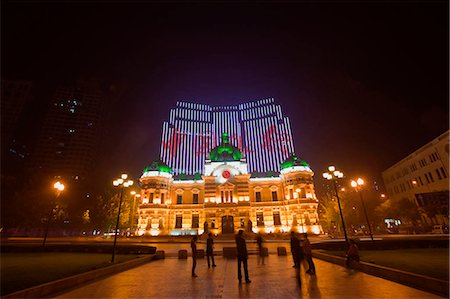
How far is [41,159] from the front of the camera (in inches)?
3201

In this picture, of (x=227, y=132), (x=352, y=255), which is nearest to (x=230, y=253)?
(x=352, y=255)

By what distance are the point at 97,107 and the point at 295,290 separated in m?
110

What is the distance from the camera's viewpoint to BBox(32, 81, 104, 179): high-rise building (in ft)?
268

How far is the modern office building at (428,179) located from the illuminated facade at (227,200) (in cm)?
1786

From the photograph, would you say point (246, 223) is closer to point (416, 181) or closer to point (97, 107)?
point (416, 181)

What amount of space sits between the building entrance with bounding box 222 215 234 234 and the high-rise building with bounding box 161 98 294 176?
13.0m

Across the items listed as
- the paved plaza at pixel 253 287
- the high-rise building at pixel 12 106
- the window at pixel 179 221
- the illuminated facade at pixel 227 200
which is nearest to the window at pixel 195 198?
the illuminated facade at pixel 227 200

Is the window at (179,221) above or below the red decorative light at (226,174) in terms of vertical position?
below

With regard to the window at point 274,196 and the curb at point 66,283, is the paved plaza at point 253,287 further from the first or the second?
the window at point 274,196

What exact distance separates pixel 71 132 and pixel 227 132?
6709cm

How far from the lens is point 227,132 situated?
62.6m

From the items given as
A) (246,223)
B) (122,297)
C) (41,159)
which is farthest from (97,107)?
(122,297)

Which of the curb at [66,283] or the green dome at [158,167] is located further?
the green dome at [158,167]

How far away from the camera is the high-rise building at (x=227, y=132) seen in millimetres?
56250
